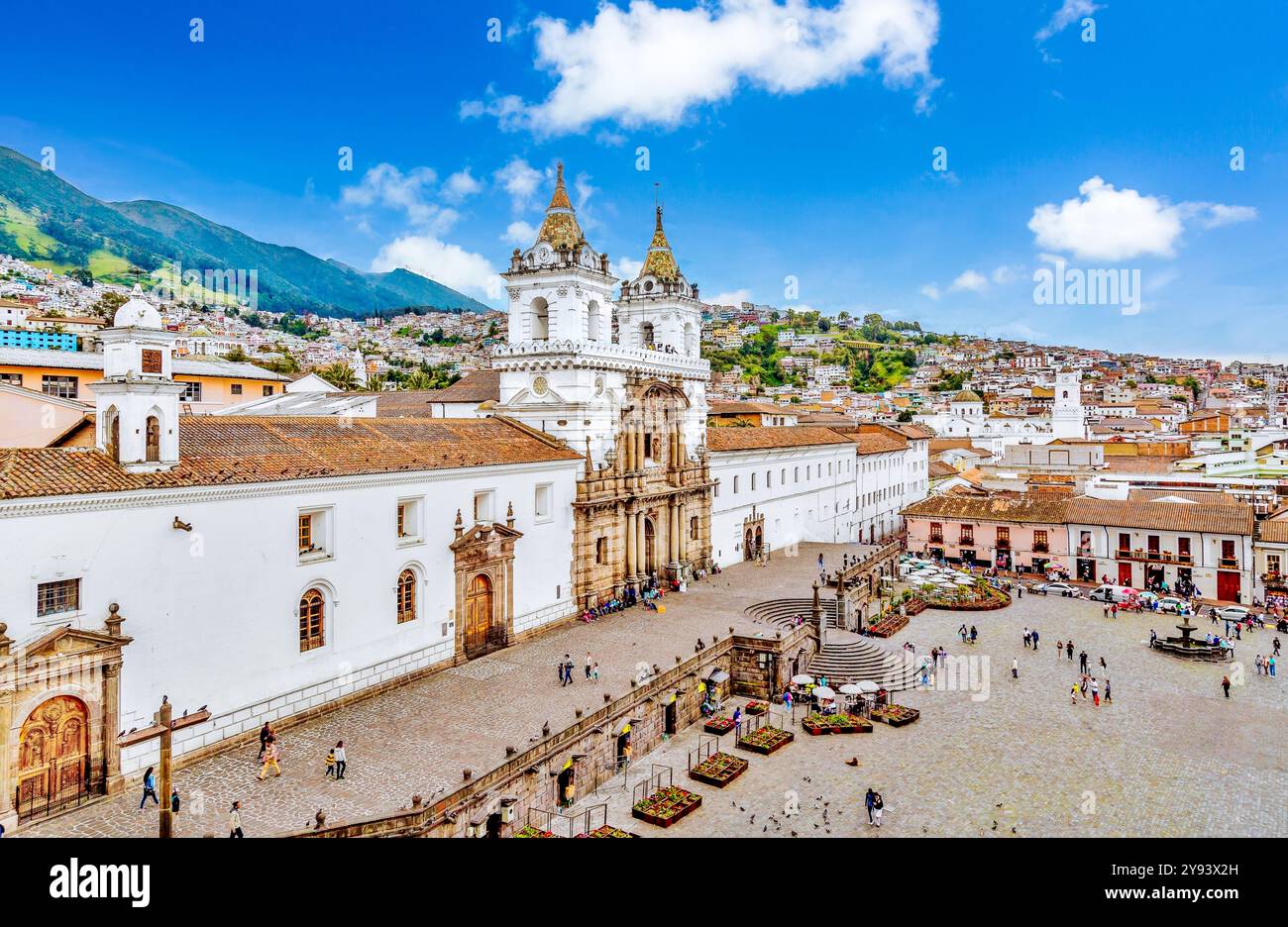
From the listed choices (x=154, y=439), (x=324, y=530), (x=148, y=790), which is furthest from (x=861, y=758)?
(x=154, y=439)

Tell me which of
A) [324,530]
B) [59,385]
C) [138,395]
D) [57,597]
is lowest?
[57,597]

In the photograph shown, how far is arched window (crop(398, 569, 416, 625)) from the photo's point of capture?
23.4 meters

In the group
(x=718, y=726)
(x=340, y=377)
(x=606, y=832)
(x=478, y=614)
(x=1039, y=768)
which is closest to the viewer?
(x=606, y=832)

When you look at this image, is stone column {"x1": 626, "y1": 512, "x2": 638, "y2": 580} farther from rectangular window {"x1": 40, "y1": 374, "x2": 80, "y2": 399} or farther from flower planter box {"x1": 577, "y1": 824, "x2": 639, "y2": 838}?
rectangular window {"x1": 40, "y1": 374, "x2": 80, "y2": 399}

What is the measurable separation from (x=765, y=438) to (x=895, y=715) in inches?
915

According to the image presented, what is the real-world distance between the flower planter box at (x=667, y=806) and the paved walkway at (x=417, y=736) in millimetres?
2832

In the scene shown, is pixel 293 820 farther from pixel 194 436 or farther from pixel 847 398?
pixel 847 398

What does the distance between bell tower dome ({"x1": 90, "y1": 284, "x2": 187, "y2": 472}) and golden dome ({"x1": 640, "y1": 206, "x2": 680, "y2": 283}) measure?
2616 centimetres

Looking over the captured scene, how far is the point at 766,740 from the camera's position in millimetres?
23953

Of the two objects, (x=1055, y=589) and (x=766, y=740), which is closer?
(x=766, y=740)

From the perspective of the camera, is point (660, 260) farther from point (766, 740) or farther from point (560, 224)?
point (766, 740)

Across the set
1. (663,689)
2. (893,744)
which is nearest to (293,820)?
(663,689)

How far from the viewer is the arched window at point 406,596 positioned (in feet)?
76.6
